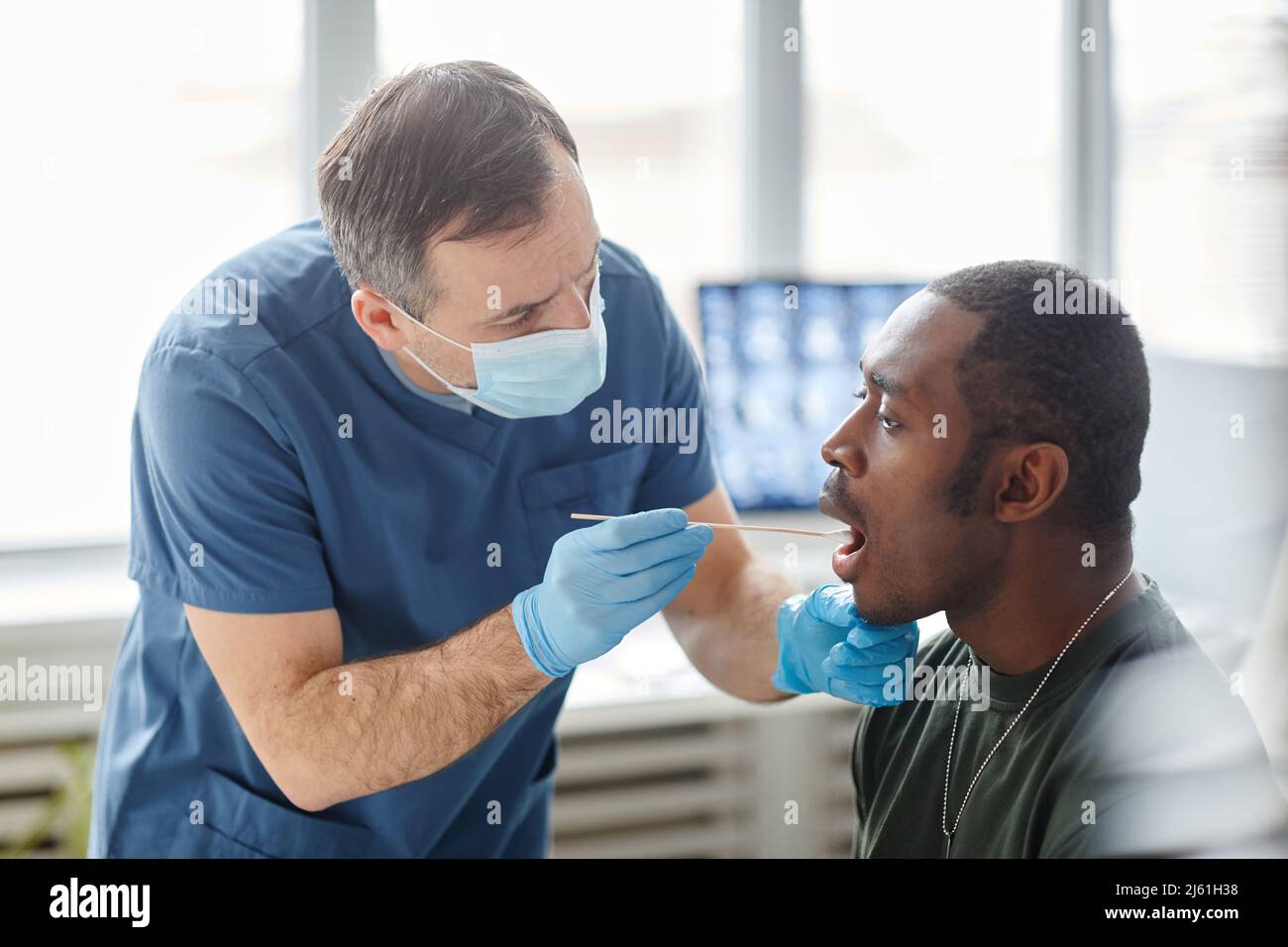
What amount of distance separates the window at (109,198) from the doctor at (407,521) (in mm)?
691

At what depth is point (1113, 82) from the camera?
207 cm

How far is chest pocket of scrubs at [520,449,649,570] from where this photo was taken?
1367 millimetres

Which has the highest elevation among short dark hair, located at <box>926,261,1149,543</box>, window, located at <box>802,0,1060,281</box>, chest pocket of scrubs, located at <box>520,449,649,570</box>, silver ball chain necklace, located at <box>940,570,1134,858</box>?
window, located at <box>802,0,1060,281</box>

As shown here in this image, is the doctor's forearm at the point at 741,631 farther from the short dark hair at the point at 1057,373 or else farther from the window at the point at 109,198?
the window at the point at 109,198

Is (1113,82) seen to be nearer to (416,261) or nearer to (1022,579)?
(1022,579)

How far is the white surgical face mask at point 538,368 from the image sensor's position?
125 cm

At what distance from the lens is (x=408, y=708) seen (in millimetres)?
1173

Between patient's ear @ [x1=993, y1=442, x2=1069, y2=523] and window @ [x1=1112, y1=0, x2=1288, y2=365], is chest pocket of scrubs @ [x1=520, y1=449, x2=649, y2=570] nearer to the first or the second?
patient's ear @ [x1=993, y1=442, x2=1069, y2=523]

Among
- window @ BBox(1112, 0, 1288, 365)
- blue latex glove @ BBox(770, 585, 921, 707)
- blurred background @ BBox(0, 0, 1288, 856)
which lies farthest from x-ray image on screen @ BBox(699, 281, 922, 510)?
blue latex glove @ BBox(770, 585, 921, 707)

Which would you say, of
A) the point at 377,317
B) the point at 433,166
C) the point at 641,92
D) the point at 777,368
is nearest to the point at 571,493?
the point at 377,317

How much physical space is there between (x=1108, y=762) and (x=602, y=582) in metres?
0.47

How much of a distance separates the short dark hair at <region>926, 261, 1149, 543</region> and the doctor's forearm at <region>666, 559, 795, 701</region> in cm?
42

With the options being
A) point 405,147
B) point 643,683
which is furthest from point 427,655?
point 643,683
